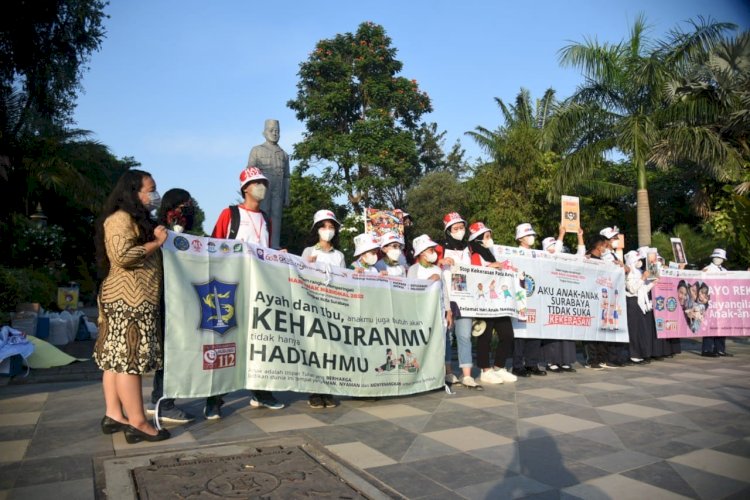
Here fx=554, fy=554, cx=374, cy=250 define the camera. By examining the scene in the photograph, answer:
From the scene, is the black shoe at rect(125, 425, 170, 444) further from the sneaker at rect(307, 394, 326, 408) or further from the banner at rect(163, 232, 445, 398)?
the sneaker at rect(307, 394, 326, 408)

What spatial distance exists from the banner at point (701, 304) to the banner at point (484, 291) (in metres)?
3.74

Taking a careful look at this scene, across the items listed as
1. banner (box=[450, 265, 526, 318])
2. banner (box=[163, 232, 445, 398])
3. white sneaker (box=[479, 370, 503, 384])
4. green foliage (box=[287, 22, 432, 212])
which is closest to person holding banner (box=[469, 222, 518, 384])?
white sneaker (box=[479, 370, 503, 384])

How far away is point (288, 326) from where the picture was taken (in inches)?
191

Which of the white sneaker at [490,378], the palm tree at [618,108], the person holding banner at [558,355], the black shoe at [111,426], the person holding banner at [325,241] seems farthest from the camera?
the palm tree at [618,108]

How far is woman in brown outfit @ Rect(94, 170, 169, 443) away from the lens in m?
3.76

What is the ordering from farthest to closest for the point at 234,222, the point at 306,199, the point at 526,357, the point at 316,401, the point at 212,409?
the point at 306,199 < the point at 526,357 < the point at 316,401 < the point at 234,222 < the point at 212,409

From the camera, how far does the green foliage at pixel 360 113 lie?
100 ft

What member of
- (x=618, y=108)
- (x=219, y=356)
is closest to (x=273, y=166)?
(x=219, y=356)

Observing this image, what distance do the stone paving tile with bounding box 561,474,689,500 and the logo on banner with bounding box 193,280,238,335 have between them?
2756mm

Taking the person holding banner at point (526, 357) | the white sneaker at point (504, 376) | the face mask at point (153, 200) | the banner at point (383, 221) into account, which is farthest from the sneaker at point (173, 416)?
the person holding banner at point (526, 357)

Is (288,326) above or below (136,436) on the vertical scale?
above

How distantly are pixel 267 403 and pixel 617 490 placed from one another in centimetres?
305

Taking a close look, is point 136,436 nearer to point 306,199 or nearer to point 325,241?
point 325,241

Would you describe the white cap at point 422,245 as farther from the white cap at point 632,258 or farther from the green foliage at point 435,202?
the green foliage at point 435,202
